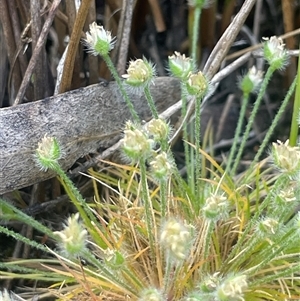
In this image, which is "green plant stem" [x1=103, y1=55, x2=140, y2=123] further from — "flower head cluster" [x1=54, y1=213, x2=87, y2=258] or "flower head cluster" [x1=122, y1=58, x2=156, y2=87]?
"flower head cluster" [x1=54, y1=213, x2=87, y2=258]

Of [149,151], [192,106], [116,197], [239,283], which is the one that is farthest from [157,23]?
[239,283]

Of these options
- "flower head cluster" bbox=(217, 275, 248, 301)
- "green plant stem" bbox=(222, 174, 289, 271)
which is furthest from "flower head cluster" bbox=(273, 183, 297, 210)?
"flower head cluster" bbox=(217, 275, 248, 301)

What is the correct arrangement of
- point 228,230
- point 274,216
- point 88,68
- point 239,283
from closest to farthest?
point 239,283, point 274,216, point 228,230, point 88,68

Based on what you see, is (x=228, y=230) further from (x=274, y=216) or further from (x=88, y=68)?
(x=88, y=68)

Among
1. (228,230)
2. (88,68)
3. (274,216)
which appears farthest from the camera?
(88,68)

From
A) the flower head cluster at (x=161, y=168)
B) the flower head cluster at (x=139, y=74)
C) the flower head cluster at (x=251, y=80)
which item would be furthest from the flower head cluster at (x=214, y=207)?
the flower head cluster at (x=251, y=80)

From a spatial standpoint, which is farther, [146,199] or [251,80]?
[251,80]

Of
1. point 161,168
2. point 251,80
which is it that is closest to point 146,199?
point 161,168

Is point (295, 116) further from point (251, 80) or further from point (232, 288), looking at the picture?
point (232, 288)
